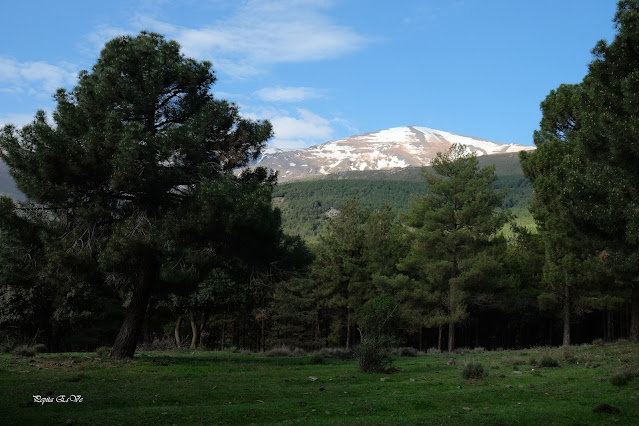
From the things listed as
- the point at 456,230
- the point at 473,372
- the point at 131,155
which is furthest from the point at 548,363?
the point at 456,230

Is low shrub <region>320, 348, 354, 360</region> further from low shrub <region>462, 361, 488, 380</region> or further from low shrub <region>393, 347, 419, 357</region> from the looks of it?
low shrub <region>462, 361, 488, 380</region>

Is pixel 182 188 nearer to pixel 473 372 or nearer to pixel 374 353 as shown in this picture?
A: pixel 374 353

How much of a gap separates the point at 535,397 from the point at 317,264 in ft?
126

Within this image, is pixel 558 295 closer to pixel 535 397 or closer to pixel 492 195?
pixel 492 195

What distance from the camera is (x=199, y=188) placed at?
52.5 feet

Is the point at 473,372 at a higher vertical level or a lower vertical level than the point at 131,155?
lower

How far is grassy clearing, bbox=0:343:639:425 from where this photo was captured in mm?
7984

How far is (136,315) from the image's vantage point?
1703 centimetres

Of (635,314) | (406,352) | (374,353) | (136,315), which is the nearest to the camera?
(374,353)

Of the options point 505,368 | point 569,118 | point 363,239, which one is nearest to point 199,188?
point 505,368

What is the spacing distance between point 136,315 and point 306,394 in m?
8.58

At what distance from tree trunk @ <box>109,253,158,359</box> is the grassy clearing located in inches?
51.4

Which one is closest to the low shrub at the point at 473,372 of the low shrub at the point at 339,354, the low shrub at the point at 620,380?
the low shrub at the point at 620,380

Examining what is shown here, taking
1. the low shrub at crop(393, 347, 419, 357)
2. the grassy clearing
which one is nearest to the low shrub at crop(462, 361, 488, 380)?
the grassy clearing
